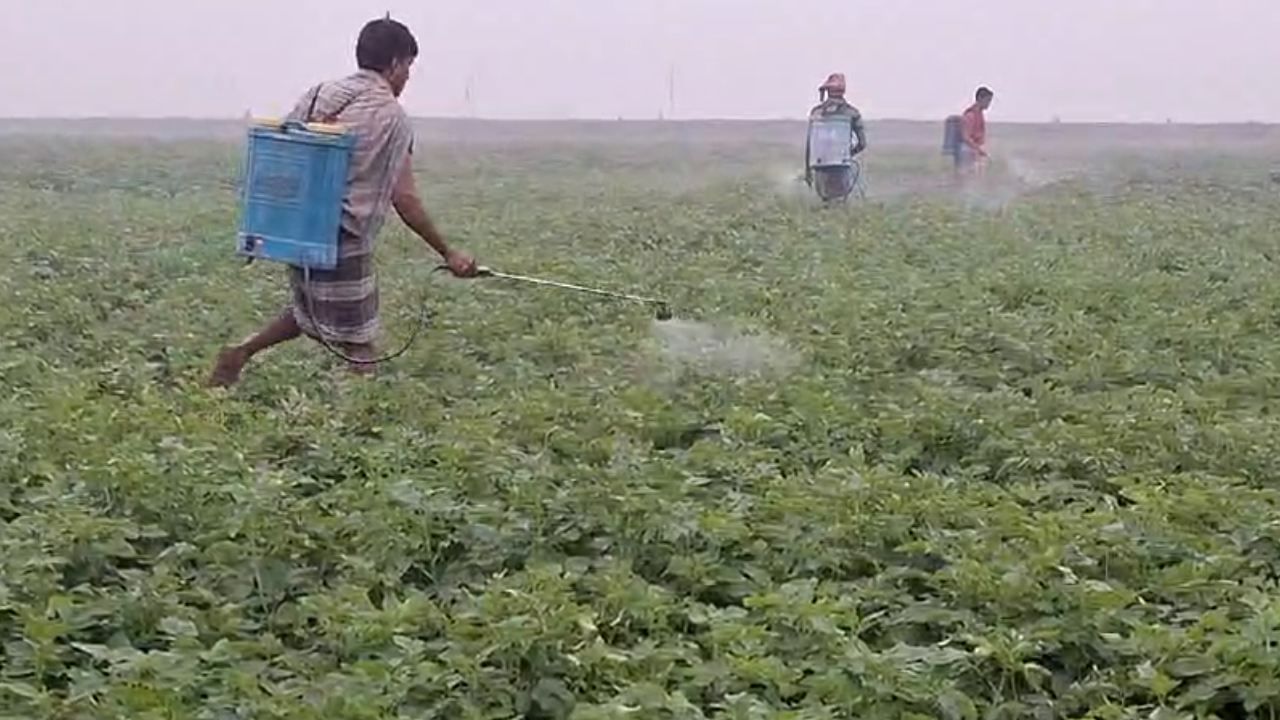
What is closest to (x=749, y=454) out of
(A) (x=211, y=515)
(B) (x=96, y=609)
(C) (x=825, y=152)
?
(A) (x=211, y=515)

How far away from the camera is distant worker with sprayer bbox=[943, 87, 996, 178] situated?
16.4 m

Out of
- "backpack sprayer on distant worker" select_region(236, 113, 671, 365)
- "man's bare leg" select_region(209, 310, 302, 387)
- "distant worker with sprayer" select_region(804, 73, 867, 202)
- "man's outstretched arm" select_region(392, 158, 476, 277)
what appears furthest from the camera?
"distant worker with sprayer" select_region(804, 73, 867, 202)

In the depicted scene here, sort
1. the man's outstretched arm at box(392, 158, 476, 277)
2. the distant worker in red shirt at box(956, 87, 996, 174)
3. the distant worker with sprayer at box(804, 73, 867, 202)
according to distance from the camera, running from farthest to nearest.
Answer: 1. the distant worker in red shirt at box(956, 87, 996, 174)
2. the distant worker with sprayer at box(804, 73, 867, 202)
3. the man's outstretched arm at box(392, 158, 476, 277)

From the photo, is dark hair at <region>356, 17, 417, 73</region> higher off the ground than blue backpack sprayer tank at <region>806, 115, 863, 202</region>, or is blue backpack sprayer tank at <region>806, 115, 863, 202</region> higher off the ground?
dark hair at <region>356, 17, 417, 73</region>

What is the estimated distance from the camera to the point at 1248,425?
17.8 ft

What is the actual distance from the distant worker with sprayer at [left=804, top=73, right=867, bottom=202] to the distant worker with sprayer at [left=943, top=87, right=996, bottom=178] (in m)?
2.26

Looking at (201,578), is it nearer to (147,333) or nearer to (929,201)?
(147,333)

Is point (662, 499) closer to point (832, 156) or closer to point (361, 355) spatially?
point (361, 355)

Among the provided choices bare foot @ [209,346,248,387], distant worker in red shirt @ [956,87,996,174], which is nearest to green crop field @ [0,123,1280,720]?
bare foot @ [209,346,248,387]

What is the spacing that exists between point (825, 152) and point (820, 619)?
36.5 ft

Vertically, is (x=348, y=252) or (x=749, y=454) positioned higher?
(x=348, y=252)

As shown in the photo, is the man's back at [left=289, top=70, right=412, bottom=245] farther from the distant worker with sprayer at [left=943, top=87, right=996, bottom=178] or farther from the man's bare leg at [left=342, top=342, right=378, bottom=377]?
the distant worker with sprayer at [left=943, top=87, right=996, bottom=178]

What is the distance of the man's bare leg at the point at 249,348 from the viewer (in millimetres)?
6391

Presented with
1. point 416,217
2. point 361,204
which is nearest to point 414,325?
point 416,217
